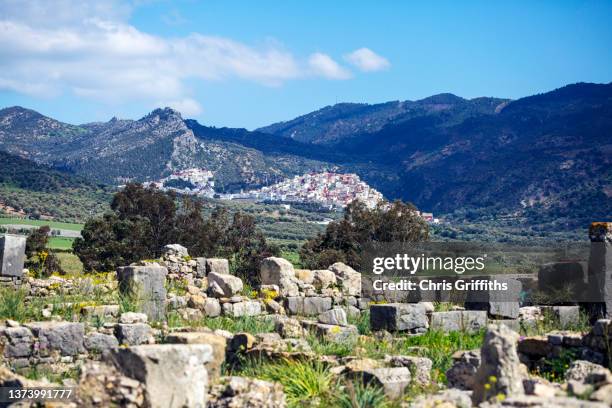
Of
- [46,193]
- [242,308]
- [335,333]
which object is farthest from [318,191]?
[335,333]

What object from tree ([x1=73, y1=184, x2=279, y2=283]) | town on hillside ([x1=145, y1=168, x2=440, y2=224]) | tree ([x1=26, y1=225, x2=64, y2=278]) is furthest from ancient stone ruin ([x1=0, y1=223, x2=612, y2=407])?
town on hillside ([x1=145, y1=168, x2=440, y2=224])

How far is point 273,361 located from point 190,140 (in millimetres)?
113678

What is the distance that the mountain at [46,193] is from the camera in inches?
2606

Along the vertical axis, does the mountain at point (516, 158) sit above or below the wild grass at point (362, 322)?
above

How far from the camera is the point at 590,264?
17203 mm

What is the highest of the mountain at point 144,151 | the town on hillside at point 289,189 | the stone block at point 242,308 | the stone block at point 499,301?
the mountain at point 144,151

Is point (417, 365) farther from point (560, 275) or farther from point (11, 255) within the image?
point (11, 255)

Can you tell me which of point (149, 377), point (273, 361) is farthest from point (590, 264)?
point (149, 377)

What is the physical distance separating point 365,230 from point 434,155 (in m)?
109

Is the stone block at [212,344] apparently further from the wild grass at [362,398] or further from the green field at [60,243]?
the green field at [60,243]

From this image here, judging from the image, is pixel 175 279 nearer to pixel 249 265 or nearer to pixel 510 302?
pixel 510 302

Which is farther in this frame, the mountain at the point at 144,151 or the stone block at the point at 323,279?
the mountain at the point at 144,151

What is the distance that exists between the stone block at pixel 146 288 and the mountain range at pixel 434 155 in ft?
Answer: 231

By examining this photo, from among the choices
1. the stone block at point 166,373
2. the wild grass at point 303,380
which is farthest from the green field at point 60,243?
the stone block at point 166,373
